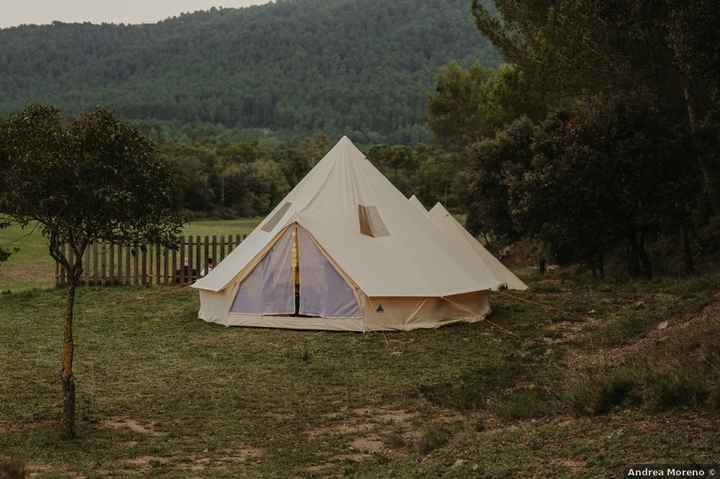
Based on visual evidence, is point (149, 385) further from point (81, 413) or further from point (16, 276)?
point (16, 276)

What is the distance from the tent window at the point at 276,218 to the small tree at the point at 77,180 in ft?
28.1

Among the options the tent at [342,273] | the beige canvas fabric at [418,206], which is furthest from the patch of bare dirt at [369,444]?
the beige canvas fabric at [418,206]

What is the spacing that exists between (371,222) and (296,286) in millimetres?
1955

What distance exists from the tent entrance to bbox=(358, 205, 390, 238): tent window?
3.78 ft

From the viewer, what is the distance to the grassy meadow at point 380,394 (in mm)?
7707

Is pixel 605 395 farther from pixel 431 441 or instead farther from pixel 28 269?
pixel 28 269

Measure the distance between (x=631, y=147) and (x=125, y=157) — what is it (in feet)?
47.9

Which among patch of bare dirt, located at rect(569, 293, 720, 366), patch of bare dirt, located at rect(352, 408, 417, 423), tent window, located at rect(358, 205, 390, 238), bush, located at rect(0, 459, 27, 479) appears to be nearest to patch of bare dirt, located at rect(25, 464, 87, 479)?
bush, located at rect(0, 459, 27, 479)

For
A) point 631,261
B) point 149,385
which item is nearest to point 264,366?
point 149,385

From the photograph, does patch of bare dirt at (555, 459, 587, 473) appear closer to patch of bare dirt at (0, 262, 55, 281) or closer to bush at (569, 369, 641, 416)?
bush at (569, 369, 641, 416)

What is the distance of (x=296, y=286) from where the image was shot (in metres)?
17.6

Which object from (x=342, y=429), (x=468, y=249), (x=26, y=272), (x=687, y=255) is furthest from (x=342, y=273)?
(x=26, y=272)

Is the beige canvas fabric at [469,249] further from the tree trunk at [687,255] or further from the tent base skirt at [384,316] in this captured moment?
the tree trunk at [687,255]

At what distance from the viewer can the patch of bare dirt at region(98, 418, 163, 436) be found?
388 inches
